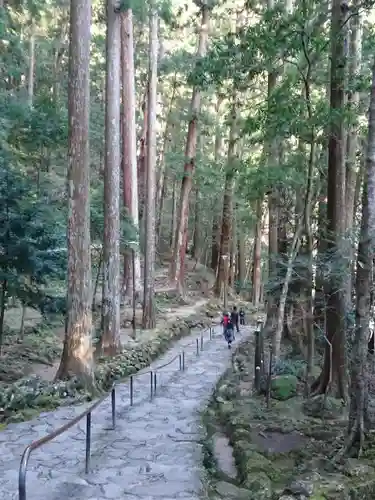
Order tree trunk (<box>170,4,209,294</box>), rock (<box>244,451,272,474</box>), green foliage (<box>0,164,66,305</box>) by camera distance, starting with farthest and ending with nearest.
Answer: tree trunk (<box>170,4,209,294</box>)
green foliage (<box>0,164,66,305</box>)
rock (<box>244,451,272,474</box>)

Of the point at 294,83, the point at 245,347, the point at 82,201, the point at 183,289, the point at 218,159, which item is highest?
the point at 218,159

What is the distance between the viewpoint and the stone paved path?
17.1 feet

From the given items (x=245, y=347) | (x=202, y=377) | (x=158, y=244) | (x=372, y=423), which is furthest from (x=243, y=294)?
(x=372, y=423)

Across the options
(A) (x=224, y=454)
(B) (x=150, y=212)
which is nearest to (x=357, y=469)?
(A) (x=224, y=454)

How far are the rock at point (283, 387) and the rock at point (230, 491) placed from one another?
5.18m

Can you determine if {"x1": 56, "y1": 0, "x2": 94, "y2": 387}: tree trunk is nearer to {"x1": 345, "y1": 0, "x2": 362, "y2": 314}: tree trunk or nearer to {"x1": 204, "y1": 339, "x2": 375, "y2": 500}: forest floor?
{"x1": 204, "y1": 339, "x2": 375, "y2": 500}: forest floor

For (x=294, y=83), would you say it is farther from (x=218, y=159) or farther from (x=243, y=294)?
(x=243, y=294)

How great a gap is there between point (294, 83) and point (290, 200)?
6.07 m

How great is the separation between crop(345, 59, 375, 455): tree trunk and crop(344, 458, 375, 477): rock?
291 mm

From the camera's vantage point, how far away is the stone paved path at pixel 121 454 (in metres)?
5.22

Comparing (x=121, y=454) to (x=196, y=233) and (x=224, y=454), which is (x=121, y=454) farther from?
(x=196, y=233)

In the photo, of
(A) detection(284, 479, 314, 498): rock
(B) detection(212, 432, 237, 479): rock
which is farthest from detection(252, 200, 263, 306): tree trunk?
(A) detection(284, 479, 314, 498): rock

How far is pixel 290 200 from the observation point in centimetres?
1683

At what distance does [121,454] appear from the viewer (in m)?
6.43
